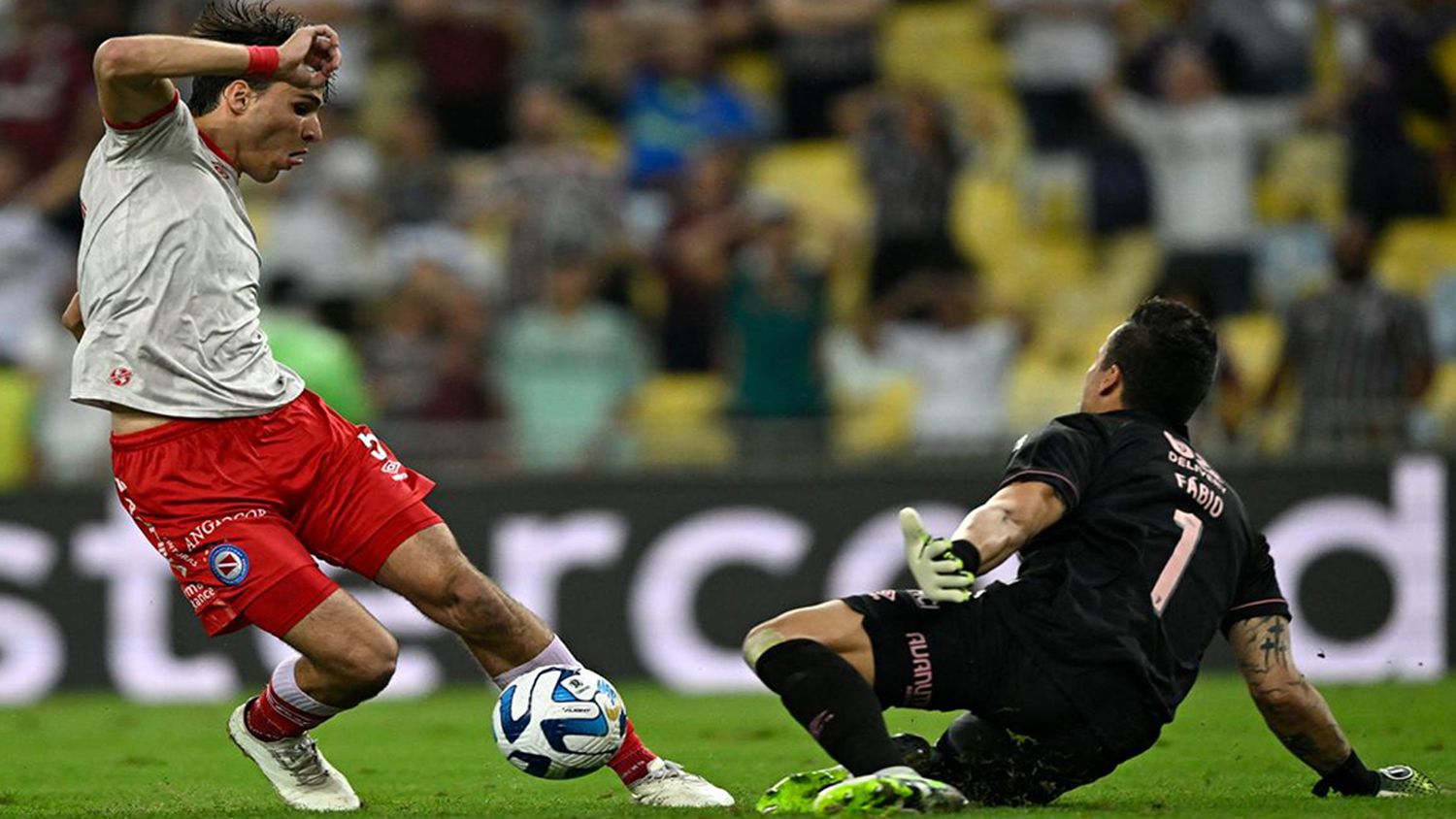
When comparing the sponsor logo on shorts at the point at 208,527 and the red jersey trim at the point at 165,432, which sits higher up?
the red jersey trim at the point at 165,432

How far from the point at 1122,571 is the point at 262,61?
2845mm

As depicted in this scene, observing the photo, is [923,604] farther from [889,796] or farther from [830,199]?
[830,199]

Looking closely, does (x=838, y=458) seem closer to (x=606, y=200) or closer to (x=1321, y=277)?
(x=606, y=200)

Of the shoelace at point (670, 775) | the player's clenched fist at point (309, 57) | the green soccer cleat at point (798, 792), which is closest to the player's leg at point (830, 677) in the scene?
the green soccer cleat at point (798, 792)

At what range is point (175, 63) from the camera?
5.98m

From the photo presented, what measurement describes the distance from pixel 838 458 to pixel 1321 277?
414 centimetres

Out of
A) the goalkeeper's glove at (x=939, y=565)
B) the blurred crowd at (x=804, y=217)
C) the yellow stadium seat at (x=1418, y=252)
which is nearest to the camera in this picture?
the goalkeeper's glove at (x=939, y=565)

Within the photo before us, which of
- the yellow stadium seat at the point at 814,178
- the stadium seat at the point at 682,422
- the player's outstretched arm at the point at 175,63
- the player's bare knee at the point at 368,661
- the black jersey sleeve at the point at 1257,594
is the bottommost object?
the stadium seat at the point at 682,422

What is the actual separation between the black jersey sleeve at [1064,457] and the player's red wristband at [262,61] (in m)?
2.38

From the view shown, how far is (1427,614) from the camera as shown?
12539mm

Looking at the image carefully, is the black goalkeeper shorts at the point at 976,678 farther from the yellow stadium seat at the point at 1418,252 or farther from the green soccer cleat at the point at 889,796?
the yellow stadium seat at the point at 1418,252

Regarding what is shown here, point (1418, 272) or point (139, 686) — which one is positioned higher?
point (1418, 272)

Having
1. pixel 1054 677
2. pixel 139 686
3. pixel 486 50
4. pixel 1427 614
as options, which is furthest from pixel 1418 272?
pixel 1054 677

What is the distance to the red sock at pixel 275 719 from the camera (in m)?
6.88
